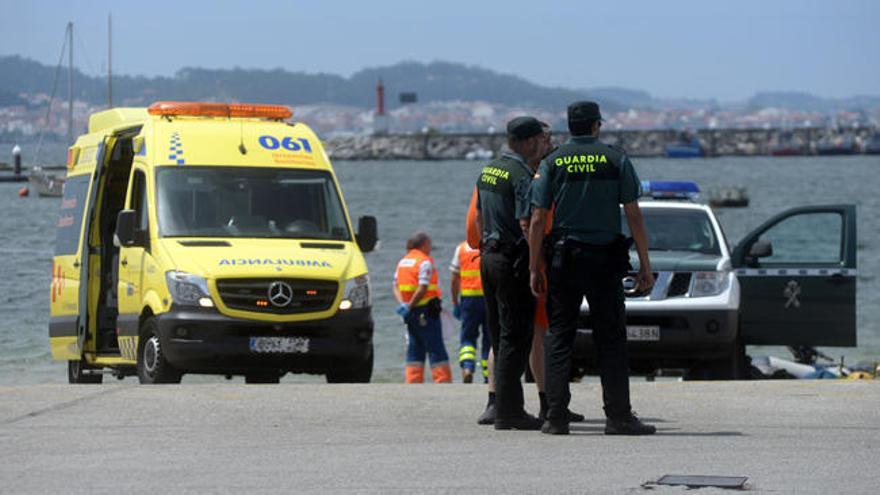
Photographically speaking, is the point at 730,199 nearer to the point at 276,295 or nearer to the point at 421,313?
the point at 421,313

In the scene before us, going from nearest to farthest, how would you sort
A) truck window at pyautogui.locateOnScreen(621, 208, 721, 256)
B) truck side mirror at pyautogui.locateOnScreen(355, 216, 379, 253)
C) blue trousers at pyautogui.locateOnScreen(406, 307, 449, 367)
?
1. truck side mirror at pyautogui.locateOnScreen(355, 216, 379, 253)
2. truck window at pyautogui.locateOnScreen(621, 208, 721, 256)
3. blue trousers at pyautogui.locateOnScreen(406, 307, 449, 367)

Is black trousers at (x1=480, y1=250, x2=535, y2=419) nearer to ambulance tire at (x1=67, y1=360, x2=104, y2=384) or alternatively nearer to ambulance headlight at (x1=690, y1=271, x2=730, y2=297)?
ambulance headlight at (x1=690, y1=271, x2=730, y2=297)

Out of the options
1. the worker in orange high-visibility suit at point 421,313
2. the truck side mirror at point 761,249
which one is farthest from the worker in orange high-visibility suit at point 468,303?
the truck side mirror at point 761,249

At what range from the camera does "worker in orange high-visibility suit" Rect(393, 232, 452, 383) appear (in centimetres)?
1769

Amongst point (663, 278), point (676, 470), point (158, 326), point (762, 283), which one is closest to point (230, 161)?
point (158, 326)

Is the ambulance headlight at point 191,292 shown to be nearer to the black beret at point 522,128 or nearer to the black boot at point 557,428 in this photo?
the black beret at point 522,128

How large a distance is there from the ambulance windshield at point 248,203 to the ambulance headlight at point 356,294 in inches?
28.6

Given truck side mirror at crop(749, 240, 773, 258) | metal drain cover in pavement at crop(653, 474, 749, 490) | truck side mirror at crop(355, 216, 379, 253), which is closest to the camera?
metal drain cover in pavement at crop(653, 474, 749, 490)

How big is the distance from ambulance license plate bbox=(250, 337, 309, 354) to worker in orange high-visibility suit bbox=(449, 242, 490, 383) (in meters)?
2.56

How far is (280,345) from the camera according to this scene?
14453 millimetres

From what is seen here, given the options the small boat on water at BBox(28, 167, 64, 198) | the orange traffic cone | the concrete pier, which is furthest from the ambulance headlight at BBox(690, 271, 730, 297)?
the small boat on water at BBox(28, 167, 64, 198)

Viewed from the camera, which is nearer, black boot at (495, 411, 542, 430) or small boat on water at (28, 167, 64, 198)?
black boot at (495, 411, 542, 430)

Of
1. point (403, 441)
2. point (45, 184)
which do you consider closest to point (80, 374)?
point (403, 441)

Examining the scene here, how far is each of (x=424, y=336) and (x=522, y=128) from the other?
751 cm
